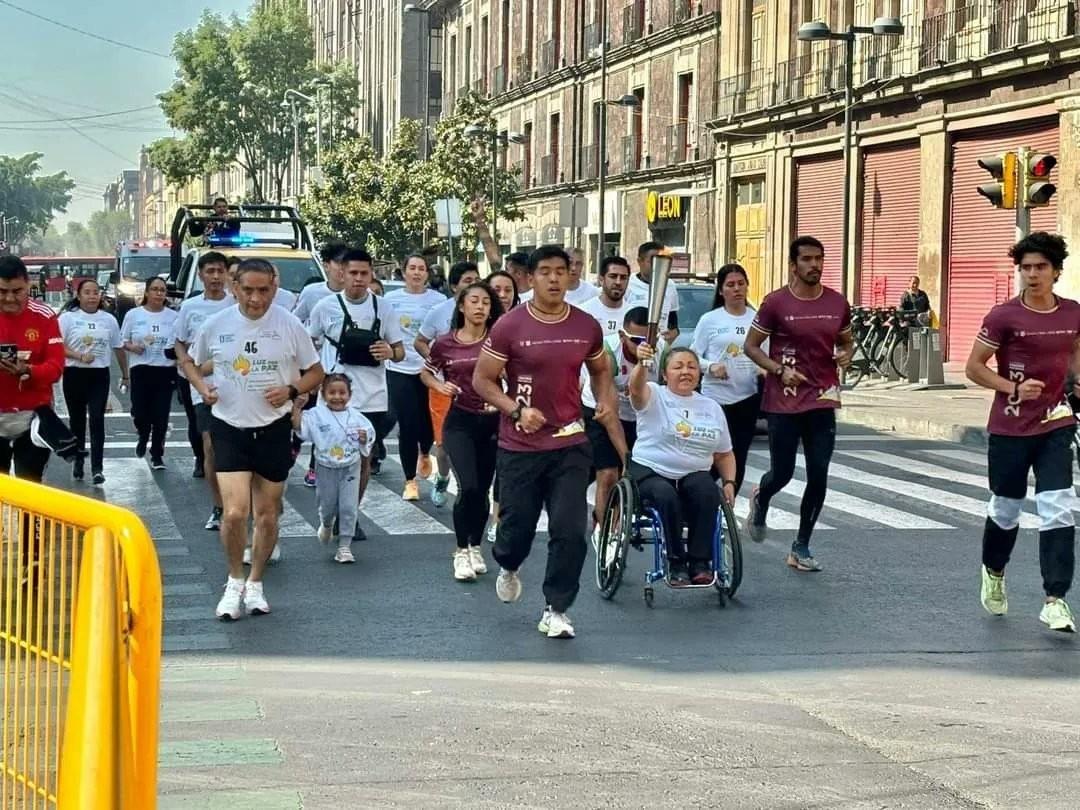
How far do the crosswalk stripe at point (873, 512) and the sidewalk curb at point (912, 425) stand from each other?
14.5 feet

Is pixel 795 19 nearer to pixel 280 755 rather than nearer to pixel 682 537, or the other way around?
pixel 682 537

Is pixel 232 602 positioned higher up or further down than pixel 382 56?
further down

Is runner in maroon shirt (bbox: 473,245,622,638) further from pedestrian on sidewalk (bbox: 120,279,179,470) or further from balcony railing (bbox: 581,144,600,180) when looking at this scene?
balcony railing (bbox: 581,144,600,180)

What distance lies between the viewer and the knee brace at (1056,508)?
8.55 metres

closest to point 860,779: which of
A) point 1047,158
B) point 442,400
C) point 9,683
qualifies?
point 9,683

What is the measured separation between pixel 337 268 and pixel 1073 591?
5.92 meters

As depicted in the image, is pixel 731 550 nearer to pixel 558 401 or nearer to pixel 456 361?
pixel 558 401

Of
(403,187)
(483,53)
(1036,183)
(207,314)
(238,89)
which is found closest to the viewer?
(207,314)

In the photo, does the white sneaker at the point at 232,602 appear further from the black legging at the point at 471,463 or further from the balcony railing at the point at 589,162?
the balcony railing at the point at 589,162

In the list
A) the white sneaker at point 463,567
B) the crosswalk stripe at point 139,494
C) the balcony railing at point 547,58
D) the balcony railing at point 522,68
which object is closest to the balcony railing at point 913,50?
the balcony railing at point 547,58

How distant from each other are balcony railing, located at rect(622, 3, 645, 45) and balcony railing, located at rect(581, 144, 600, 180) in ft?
11.9

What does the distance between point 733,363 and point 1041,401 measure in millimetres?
2888

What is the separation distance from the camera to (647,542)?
9.59 metres

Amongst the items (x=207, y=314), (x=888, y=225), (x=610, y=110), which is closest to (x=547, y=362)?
(x=207, y=314)
